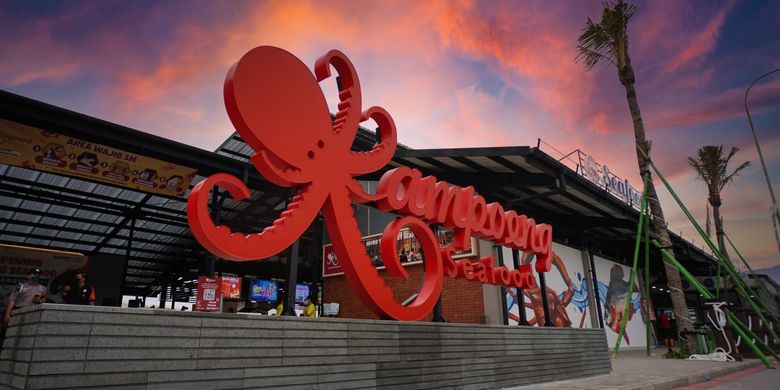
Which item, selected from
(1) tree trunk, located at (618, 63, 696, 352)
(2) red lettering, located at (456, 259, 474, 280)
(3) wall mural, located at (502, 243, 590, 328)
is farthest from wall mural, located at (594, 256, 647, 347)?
(2) red lettering, located at (456, 259, 474, 280)

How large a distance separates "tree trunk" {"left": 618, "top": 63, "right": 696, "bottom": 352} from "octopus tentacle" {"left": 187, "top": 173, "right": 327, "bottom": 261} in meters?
13.4

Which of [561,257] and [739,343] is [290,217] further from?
[739,343]

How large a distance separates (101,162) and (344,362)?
31.3 feet

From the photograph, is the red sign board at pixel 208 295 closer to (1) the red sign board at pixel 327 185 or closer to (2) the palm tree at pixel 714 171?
(1) the red sign board at pixel 327 185

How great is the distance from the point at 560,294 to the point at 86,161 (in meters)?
15.6

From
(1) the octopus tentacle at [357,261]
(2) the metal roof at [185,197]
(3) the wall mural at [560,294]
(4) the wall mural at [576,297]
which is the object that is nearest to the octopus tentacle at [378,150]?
(1) the octopus tentacle at [357,261]

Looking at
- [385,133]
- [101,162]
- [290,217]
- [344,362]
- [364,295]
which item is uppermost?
[101,162]

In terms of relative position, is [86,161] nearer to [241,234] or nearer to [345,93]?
[345,93]

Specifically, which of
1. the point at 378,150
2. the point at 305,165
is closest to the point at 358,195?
the point at 378,150

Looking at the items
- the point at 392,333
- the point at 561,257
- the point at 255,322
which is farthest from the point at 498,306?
the point at 255,322

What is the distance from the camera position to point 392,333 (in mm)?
6207

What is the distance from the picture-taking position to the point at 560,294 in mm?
16344

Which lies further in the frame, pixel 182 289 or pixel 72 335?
pixel 182 289

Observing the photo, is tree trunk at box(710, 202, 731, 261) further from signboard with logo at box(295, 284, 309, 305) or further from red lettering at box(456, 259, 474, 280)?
red lettering at box(456, 259, 474, 280)
